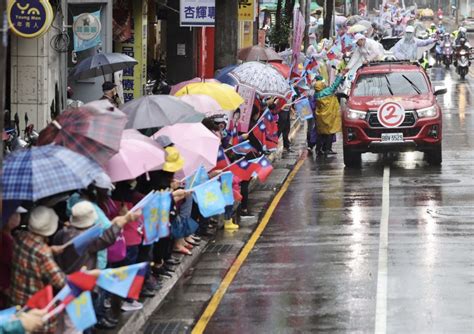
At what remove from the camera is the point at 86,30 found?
2086 cm

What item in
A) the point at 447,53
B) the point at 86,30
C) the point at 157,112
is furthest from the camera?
the point at 447,53

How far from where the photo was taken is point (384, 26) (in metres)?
68.6

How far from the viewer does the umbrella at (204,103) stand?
16469 mm

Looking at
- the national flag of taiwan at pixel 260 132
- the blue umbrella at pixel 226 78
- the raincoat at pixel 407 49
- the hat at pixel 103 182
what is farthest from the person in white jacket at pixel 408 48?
→ the hat at pixel 103 182

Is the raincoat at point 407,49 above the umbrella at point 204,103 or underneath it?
above

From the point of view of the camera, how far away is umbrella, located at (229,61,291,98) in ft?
65.9

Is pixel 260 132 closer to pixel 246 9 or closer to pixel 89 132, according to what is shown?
pixel 89 132

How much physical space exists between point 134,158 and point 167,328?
1.62 m

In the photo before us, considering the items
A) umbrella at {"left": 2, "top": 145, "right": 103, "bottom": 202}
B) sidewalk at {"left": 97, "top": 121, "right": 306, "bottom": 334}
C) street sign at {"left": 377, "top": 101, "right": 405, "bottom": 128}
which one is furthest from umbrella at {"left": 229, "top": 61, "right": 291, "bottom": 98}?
umbrella at {"left": 2, "top": 145, "right": 103, "bottom": 202}

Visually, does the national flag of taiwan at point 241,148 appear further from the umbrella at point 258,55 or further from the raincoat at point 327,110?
the umbrella at point 258,55

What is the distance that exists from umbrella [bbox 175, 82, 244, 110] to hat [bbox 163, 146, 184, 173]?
3907mm

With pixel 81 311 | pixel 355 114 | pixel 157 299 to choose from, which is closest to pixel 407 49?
pixel 355 114

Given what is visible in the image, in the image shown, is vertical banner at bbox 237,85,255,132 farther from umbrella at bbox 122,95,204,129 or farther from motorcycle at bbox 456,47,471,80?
motorcycle at bbox 456,47,471,80

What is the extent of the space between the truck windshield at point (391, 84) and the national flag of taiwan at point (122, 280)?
50.1 feet
